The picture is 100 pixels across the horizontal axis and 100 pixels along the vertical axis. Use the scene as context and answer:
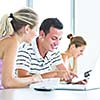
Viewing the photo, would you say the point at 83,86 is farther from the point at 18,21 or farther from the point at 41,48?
the point at 41,48

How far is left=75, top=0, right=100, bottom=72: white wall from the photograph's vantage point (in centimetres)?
423

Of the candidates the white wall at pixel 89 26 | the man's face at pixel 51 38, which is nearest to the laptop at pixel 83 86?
the man's face at pixel 51 38

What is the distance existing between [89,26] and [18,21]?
234 cm

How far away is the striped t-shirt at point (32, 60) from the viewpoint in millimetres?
2345

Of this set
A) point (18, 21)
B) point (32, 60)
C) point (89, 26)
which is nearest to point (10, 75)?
point (18, 21)

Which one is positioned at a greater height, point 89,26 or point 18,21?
point 89,26

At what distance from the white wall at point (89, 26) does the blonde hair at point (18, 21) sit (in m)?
→ 2.23

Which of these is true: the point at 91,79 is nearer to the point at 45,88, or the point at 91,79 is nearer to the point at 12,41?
the point at 45,88

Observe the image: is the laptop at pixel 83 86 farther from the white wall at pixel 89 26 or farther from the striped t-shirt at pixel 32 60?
the white wall at pixel 89 26

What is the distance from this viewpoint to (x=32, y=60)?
243 centimetres

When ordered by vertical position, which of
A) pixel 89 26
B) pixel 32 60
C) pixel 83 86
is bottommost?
pixel 83 86

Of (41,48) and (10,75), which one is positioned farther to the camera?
(41,48)

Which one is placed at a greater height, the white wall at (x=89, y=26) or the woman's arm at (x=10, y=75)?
the white wall at (x=89, y=26)

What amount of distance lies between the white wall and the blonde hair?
7.32ft
